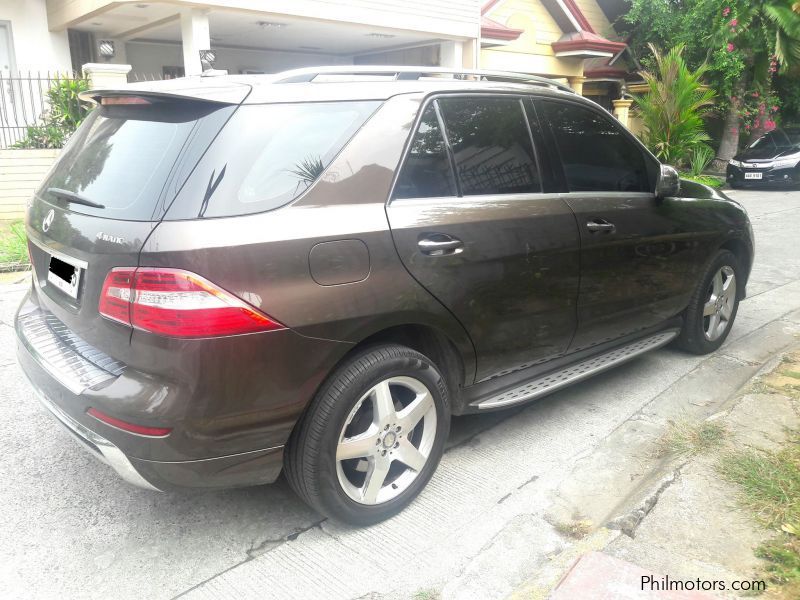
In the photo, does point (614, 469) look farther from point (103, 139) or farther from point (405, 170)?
point (103, 139)

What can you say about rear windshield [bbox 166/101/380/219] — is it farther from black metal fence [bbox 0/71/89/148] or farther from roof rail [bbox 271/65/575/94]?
black metal fence [bbox 0/71/89/148]

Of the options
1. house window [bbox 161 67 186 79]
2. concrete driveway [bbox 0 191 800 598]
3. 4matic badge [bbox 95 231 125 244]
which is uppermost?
house window [bbox 161 67 186 79]

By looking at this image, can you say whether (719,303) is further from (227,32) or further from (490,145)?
(227,32)

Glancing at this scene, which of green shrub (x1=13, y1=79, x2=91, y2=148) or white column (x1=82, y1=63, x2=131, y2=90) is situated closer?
white column (x1=82, y1=63, x2=131, y2=90)

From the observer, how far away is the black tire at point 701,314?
470 centimetres

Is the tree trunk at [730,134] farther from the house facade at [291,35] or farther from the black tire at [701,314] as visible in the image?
the black tire at [701,314]

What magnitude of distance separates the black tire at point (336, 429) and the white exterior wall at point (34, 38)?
12384 millimetres

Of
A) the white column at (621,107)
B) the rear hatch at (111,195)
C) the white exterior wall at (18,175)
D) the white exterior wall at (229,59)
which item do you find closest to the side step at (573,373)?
the rear hatch at (111,195)

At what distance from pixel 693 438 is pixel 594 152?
163 centimetres

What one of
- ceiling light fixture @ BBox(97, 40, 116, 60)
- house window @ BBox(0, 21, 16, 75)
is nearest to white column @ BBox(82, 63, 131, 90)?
ceiling light fixture @ BBox(97, 40, 116, 60)

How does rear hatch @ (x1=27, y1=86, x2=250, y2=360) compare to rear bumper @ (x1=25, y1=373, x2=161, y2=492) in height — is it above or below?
above

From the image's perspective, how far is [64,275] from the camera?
2.80 metres

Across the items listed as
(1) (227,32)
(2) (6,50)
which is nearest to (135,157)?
(2) (6,50)

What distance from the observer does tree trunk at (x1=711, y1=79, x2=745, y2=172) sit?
2006 cm
